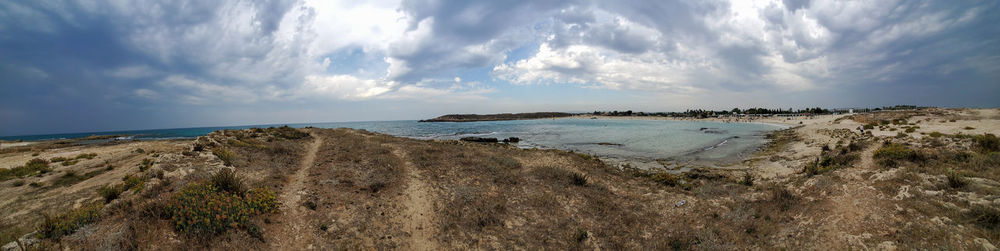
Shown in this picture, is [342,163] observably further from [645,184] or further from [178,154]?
[645,184]

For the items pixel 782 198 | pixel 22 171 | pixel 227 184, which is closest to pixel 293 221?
pixel 227 184

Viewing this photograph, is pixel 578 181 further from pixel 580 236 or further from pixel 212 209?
pixel 212 209

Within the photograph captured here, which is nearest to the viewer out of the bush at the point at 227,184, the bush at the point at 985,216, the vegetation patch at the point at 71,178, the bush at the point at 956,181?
the bush at the point at 985,216

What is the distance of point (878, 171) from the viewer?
29.5 feet

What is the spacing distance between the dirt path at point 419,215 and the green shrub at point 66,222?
6.11 m

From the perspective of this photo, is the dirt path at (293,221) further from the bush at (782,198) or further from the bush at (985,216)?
the bush at (985,216)

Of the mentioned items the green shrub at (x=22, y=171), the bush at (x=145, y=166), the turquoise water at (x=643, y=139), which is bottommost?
the turquoise water at (x=643, y=139)

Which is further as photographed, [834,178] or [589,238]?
[834,178]

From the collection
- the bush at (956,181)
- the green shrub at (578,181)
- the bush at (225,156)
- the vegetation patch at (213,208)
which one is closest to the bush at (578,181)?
the green shrub at (578,181)

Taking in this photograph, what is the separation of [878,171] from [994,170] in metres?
1.96

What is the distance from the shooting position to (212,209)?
6.24 meters

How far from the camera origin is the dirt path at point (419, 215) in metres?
6.90

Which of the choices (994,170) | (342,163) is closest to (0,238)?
(342,163)

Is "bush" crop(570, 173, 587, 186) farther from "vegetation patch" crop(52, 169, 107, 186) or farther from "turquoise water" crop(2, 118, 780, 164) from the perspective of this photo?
"vegetation patch" crop(52, 169, 107, 186)
